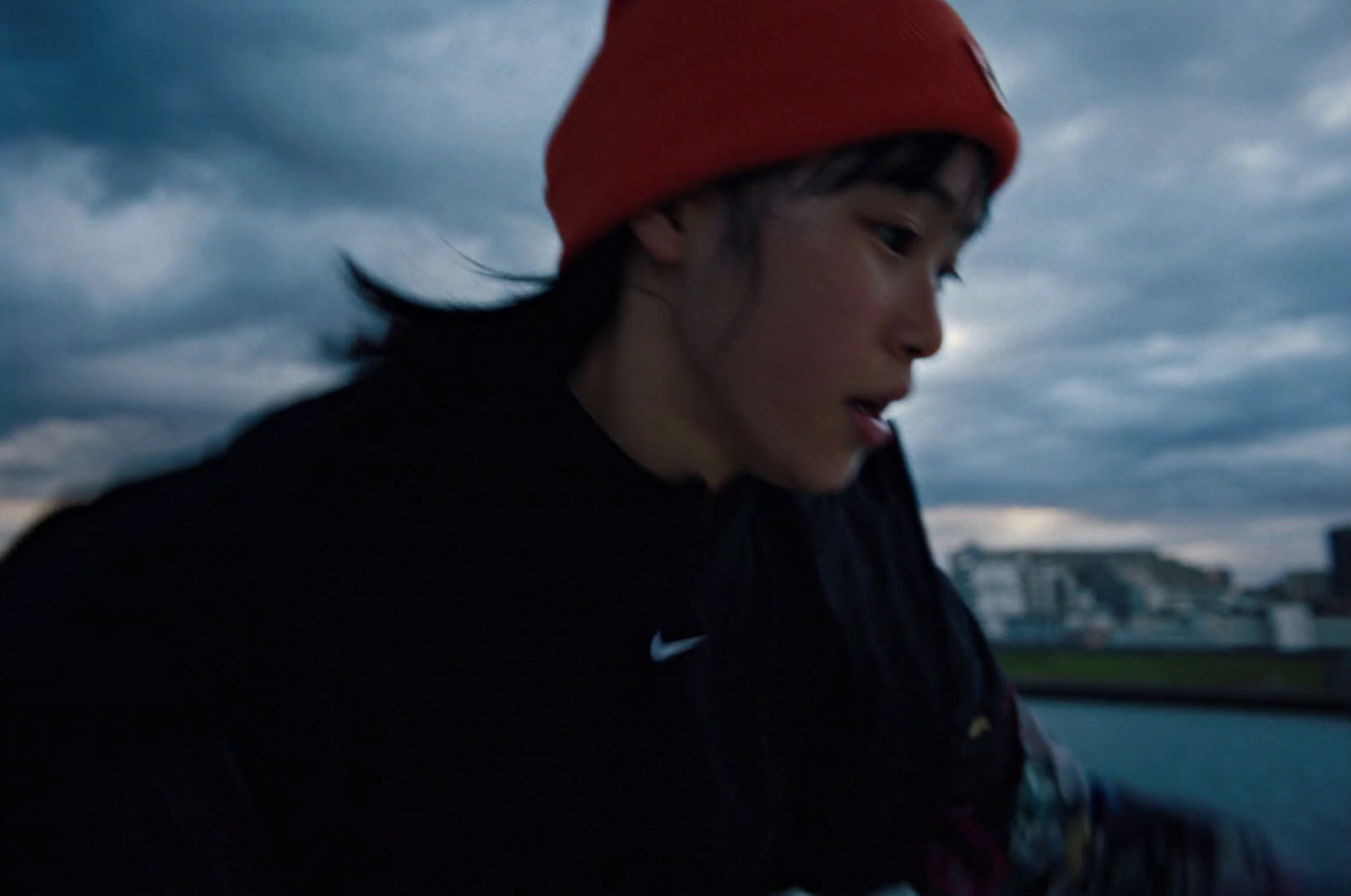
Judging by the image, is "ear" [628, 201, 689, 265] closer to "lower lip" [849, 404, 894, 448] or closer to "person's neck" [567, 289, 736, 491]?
"person's neck" [567, 289, 736, 491]

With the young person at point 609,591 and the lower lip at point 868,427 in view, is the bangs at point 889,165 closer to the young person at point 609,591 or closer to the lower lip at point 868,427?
the young person at point 609,591

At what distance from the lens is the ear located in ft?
2.99

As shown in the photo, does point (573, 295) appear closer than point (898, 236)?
No

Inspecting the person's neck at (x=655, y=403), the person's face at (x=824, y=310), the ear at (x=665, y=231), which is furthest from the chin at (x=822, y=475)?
the ear at (x=665, y=231)

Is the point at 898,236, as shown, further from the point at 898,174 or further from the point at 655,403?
the point at 655,403

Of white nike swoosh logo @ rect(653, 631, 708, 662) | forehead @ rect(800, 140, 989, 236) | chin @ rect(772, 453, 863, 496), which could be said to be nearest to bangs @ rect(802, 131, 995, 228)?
forehead @ rect(800, 140, 989, 236)

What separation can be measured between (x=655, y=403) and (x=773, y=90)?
313mm

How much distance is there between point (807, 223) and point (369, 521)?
1.52 feet

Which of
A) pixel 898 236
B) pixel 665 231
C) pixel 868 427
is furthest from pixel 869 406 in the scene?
pixel 665 231

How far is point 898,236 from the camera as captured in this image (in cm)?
85

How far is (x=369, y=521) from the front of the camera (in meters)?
0.83

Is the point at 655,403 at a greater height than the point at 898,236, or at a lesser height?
lesser

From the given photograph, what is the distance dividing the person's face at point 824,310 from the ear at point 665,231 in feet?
0.11

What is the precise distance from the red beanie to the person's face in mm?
43
